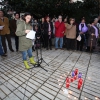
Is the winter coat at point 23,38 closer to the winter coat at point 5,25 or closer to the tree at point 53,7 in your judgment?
the winter coat at point 5,25

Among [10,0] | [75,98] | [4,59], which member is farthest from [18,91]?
[10,0]

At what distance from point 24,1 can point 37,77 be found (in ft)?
13.3

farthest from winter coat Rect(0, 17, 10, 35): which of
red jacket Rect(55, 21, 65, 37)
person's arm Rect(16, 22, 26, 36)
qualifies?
red jacket Rect(55, 21, 65, 37)

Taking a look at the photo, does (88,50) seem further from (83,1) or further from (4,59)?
(4,59)

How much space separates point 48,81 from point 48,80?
6 cm

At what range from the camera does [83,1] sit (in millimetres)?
7336

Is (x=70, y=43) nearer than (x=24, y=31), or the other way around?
(x=24, y=31)

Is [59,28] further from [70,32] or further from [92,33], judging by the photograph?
[92,33]

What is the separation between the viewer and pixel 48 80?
3.69 metres

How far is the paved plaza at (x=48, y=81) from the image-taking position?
299 centimetres

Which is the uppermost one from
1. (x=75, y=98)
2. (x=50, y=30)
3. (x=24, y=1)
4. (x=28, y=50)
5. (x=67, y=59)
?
(x=24, y=1)

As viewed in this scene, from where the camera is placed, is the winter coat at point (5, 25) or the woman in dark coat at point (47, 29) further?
the woman in dark coat at point (47, 29)

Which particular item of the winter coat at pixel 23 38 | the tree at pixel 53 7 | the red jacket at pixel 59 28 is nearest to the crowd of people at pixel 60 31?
the red jacket at pixel 59 28

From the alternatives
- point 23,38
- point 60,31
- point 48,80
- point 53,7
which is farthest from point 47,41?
point 48,80
